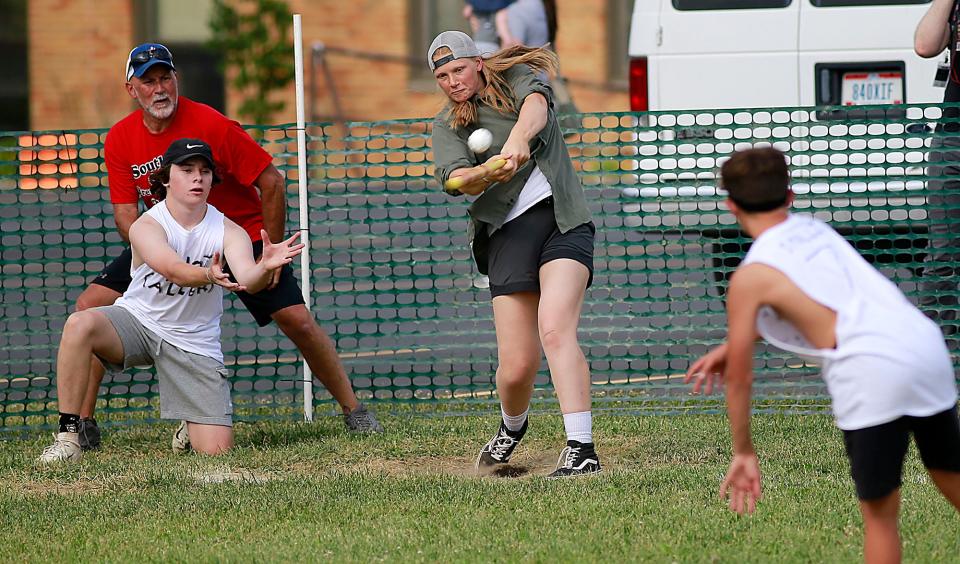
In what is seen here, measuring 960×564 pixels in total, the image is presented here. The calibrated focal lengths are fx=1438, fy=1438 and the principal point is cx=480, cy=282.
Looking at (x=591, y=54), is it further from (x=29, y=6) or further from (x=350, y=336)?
(x=350, y=336)

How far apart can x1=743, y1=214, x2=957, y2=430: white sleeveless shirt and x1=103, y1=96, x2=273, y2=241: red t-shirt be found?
3629 mm

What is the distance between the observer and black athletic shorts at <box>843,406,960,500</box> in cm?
364

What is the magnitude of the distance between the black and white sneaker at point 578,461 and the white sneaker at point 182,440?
197 centimetres

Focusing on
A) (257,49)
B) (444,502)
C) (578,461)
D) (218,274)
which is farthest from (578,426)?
(257,49)

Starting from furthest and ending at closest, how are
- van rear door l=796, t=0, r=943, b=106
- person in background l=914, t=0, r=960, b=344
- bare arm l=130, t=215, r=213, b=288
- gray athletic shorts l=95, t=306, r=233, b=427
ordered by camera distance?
van rear door l=796, t=0, r=943, b=106 < person in background l=914, t=0, r=960, b=344 < gray athletic shorts l=95, t=306, r=233, b=427 < bare arm l=130, t=215, r=213, b=288

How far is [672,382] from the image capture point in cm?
764

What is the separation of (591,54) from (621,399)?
486 inches

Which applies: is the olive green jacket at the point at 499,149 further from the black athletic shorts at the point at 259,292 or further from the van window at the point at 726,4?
the van window at the point at 726,4

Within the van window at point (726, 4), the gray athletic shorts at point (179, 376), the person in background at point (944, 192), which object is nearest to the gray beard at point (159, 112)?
the gray athletic shorts at point (179, 376)

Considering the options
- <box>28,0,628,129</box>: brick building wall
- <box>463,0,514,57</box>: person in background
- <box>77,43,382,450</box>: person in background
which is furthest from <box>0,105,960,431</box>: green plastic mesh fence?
<box>28,0,628,129</box>: brick building wall

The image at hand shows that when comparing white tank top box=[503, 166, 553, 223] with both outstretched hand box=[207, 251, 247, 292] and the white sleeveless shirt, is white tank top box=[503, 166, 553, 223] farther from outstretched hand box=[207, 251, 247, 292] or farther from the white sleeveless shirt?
the white sleeveless shirt

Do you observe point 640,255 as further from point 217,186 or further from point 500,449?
point 217,186

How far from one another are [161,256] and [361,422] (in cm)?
128

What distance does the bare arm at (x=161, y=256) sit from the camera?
6.17m
